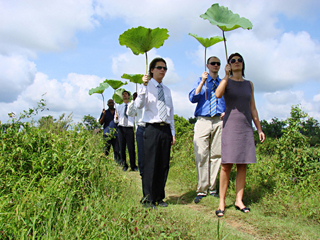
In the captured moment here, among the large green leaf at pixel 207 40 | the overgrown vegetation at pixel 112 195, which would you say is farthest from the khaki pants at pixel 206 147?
the large green leaf at pixel 207 40

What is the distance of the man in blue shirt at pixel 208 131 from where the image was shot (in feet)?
13.5

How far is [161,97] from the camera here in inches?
147

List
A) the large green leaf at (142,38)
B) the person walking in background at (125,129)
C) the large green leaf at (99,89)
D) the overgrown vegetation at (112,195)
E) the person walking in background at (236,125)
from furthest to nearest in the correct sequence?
the large green leaf at (99,89)
the person walking in background at (125,129)
the large green leaf at (142,38)
the person walking in background at (236,125)
the overgrown vegetation at (112,195)

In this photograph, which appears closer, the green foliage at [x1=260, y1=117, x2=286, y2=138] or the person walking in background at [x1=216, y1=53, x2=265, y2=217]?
the person walking in background at [x1=216, y1=53, x2=265, y2=217]

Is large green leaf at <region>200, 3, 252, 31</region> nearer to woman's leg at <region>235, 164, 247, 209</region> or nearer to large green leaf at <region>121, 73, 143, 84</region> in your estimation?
woman's leg at <region>235, 164, 247, 209</region>

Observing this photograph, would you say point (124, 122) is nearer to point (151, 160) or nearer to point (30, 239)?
point (151, 160)

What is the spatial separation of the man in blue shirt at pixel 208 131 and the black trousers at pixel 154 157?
0.67 meters

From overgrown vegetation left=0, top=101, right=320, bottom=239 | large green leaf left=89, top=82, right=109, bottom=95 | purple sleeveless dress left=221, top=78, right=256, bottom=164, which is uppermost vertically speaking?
large green leaf left=89, top=82, right=109, bottom=95

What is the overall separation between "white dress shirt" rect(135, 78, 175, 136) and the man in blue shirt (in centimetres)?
51

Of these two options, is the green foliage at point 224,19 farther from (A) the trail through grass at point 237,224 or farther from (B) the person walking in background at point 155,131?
(A) the trail through grass at point 237,224

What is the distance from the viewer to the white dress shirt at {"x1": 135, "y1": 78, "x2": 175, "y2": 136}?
11.8ft

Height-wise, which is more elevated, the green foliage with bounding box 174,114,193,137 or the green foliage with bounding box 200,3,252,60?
the green foliage with bounding box 200,3,252,60

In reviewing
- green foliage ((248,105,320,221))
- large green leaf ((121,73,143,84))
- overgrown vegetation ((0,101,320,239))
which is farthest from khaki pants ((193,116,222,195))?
large green leaf ((121,73,143,84))

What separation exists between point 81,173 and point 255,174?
9.08 feet
